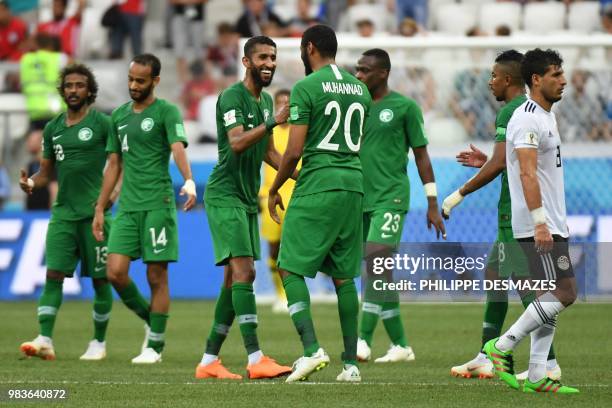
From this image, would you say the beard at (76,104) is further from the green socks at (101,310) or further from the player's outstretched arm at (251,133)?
the player's outstretched arm at (251,133)

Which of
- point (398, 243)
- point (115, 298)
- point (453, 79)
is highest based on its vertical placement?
point (453, 79)

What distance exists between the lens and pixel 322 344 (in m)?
12.7

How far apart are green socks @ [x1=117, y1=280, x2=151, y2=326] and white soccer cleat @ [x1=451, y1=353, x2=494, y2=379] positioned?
285cm

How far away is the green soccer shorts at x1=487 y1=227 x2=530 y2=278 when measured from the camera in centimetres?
903

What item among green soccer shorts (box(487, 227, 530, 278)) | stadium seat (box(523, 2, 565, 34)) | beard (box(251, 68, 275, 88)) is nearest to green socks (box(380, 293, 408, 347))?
green soccer shorts (box(487, 227, 530, 278))

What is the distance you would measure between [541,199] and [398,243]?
3146 mm

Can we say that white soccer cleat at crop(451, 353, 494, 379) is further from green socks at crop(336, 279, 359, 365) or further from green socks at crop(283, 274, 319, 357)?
green socks at crop(283, 274, 319, 357)

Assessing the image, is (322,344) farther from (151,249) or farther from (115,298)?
(115,298)

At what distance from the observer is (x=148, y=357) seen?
10.9m

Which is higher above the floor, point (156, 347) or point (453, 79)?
point (453, 79)

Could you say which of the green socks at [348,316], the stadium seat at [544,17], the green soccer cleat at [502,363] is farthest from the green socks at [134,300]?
the stadium seat at [544,17]

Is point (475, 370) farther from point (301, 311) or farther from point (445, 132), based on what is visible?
point (445, 132)

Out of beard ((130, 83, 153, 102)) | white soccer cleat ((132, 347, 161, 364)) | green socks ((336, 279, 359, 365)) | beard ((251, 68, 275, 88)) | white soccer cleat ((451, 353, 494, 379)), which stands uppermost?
beard ((251, 68, 275, 88))

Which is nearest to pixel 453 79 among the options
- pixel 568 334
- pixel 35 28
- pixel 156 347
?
pixel 568 334
